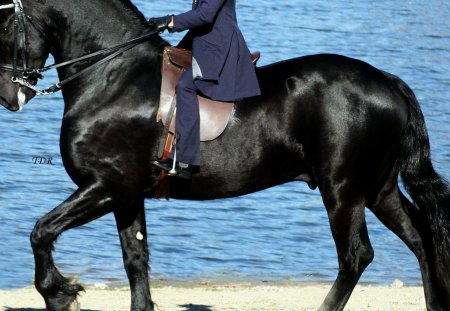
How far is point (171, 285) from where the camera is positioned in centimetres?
1037

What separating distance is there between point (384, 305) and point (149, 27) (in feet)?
10.1

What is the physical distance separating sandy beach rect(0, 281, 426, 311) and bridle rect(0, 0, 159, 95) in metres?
1.90

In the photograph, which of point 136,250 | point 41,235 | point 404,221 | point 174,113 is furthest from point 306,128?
point 41,235

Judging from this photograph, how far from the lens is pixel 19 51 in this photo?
7801 millimetres

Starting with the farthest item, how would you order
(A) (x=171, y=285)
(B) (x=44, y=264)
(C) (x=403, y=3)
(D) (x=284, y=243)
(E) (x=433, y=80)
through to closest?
1. (C) (x=403, y=3)
2. (E) (x=433, y=80)
3. (D) (x=284, y=243)
4. (A) (x=171, y=285)
5. (B) (x=44, y=264)

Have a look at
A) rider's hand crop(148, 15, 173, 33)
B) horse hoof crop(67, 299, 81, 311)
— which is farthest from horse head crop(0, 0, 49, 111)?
horse hoof crop(67, 299, 81, 311)

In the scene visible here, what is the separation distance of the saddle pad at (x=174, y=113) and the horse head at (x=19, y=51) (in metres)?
0.85

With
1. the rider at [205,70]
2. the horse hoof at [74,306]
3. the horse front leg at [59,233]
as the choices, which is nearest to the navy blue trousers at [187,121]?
the rider at [205,70]

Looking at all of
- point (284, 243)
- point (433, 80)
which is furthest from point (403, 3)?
point (284, 243)

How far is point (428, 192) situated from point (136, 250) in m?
2.18

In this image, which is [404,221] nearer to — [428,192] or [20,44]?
[428,192]

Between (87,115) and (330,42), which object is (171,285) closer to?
(87,115)

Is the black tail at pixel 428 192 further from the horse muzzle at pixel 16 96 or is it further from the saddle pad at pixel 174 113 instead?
the horse muzzle at pixel 16 96

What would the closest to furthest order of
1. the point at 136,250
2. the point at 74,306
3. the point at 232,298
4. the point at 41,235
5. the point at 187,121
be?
the point at 41,235 < the point at 187,121 < the point at 74,306 < the point at 136,250 < the point at 232,298
